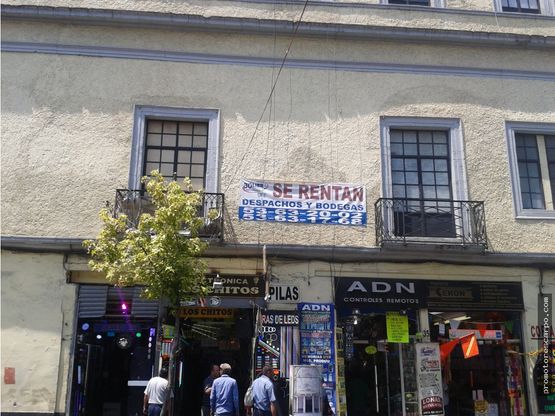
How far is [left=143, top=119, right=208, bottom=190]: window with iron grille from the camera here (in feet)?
41.3

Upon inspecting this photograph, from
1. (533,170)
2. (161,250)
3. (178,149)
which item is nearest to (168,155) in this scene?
(178,149)

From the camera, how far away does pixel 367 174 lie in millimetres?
12695

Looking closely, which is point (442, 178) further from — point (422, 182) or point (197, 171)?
point (197, 171)

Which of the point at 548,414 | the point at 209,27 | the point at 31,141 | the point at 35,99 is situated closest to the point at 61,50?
the point at 35,99

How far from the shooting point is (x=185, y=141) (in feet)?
42.1

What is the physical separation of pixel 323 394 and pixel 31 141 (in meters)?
8.05

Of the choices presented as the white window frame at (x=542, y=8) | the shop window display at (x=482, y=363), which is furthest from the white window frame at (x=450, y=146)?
the white window frame at (x=542, y=8)

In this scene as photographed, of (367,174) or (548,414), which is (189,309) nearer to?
(367,174)

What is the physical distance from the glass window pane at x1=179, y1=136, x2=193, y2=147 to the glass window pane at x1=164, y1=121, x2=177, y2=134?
0.25 metres

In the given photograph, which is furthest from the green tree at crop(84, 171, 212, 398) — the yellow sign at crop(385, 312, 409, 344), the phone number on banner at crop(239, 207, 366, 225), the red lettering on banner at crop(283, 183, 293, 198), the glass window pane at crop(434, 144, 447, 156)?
the glass window pane at crop(434, 144, 447, 156)

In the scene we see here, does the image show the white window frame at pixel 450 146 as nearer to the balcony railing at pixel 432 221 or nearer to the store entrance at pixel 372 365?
the balcony railing at pixel 432 221

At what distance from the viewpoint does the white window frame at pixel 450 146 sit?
12727 millimetres

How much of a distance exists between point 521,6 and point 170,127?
375 inches

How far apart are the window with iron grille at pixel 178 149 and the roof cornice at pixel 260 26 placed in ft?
7.58
